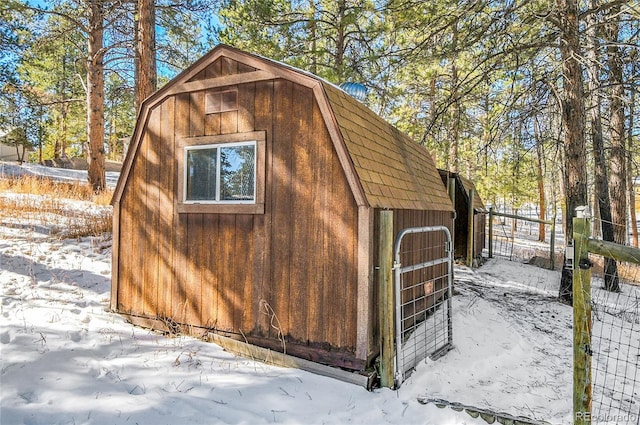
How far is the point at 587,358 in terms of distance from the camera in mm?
2586

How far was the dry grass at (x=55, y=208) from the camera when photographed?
7.85 metres

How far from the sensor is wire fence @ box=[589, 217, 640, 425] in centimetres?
352

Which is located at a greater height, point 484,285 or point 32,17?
point 32,17

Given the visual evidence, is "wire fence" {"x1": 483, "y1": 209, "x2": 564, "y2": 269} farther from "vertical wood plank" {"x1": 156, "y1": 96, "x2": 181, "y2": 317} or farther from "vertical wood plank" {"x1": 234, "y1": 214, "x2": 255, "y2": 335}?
"vertical wood plank" {"x1": 156, "y1": 96, "x2": 181, "y2": 317}

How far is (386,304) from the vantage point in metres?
3.50

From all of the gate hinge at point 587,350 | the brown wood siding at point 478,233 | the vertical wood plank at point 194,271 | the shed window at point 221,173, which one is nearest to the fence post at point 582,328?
the gate hinge at point 587,350

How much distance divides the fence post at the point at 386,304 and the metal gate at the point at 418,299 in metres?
0.08

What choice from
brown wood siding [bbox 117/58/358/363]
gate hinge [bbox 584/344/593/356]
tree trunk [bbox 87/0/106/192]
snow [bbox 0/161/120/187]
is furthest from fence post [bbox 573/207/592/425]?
snow [bbox 0/161/120/187]

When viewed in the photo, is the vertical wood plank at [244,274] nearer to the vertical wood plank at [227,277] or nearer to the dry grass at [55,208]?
the vertical wood plank at [227,277]

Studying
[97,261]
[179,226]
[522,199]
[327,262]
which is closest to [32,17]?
[97,261]

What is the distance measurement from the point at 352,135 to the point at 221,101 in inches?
66.5

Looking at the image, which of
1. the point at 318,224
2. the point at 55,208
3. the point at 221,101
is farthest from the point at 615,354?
the point at 55,208

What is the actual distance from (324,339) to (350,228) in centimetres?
116

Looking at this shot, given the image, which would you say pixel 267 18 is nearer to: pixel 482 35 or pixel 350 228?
pixel 482 35
